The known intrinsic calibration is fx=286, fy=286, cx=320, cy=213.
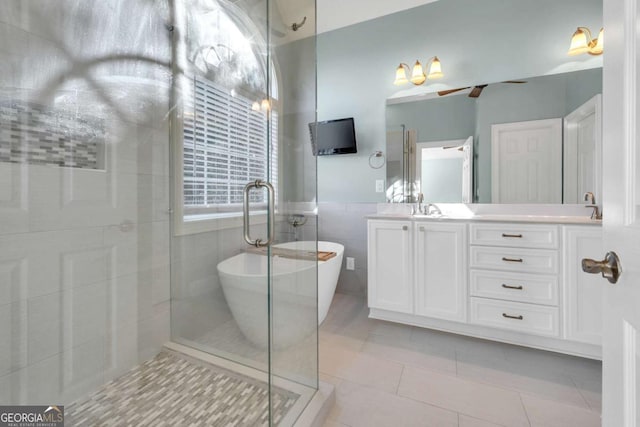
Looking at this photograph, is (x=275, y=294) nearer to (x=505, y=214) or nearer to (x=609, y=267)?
(x=609, y=267)

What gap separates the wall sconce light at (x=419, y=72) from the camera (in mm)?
2424

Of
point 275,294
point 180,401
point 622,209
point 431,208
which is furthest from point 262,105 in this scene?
point 431,208

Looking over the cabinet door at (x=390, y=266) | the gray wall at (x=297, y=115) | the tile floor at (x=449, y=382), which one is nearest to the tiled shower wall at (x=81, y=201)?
the gray wall at (x=297, y=115)

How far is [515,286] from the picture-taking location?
1.82m

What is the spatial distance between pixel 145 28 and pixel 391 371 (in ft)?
7.18

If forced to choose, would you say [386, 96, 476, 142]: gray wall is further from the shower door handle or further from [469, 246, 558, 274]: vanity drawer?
the shower door handle

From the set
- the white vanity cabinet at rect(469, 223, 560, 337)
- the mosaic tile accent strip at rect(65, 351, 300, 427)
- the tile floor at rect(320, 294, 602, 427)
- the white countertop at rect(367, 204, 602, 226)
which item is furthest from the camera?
the white countertop at rect(367, 204, 602, 226)

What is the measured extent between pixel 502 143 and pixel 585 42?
32.0 inches

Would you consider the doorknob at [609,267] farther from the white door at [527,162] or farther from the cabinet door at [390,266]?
the white door at [527,162]

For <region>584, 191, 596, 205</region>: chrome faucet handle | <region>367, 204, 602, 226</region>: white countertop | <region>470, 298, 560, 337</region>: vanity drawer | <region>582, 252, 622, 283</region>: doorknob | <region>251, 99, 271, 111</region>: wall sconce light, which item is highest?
<region>251, 99, 271, 111</region>: wall sconce light

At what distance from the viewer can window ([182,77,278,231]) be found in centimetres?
135

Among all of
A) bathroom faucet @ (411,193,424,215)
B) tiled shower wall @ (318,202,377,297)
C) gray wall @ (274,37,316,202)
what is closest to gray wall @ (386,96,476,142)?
bathroom faucet @ (411,193,424,215)

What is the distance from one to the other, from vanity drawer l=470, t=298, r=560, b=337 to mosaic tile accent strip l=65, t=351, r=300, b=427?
1351 millimetres

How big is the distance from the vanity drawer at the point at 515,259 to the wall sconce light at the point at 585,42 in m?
1.48
